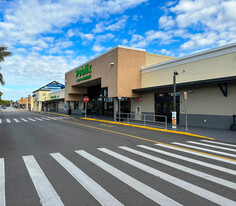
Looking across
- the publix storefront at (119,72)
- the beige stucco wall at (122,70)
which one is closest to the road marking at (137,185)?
the publix storefront at (119,72)

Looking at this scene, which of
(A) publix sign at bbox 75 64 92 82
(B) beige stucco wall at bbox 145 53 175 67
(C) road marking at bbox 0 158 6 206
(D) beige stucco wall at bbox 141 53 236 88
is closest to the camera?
(C) road marking at bbox 0 158 6 206

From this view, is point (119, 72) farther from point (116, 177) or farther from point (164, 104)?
point (116, 177)

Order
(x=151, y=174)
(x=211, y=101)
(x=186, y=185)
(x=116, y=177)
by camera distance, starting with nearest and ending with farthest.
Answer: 1. (x=186, y=185)
2. (x=116, y=177)
3. (x=151, y=174)
4. (x=211, y=101)

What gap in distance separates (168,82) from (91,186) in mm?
16547

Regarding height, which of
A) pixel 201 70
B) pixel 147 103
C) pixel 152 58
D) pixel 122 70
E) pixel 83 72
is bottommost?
pixel 147 103

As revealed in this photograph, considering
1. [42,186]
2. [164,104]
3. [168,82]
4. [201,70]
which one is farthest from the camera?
[164,104]

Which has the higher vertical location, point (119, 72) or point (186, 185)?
point (119, 72)

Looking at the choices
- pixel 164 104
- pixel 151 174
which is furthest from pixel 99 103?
pixel 151 174

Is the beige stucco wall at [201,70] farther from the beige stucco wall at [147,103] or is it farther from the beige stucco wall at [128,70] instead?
the beige stucco wall at [128,70]

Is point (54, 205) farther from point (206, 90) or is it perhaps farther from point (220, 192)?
point (206, 90)

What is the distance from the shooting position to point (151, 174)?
480 cm

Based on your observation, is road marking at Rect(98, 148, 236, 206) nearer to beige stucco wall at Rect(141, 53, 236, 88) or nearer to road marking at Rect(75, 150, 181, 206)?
road marking at Rect(75, 150, 181, 206)

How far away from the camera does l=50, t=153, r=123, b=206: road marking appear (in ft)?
11.3

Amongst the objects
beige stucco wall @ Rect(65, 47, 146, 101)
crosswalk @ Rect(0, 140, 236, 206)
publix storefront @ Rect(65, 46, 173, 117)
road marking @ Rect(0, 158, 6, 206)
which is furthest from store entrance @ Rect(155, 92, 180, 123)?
road marking @ Rect(0, 158, 6, 206)
